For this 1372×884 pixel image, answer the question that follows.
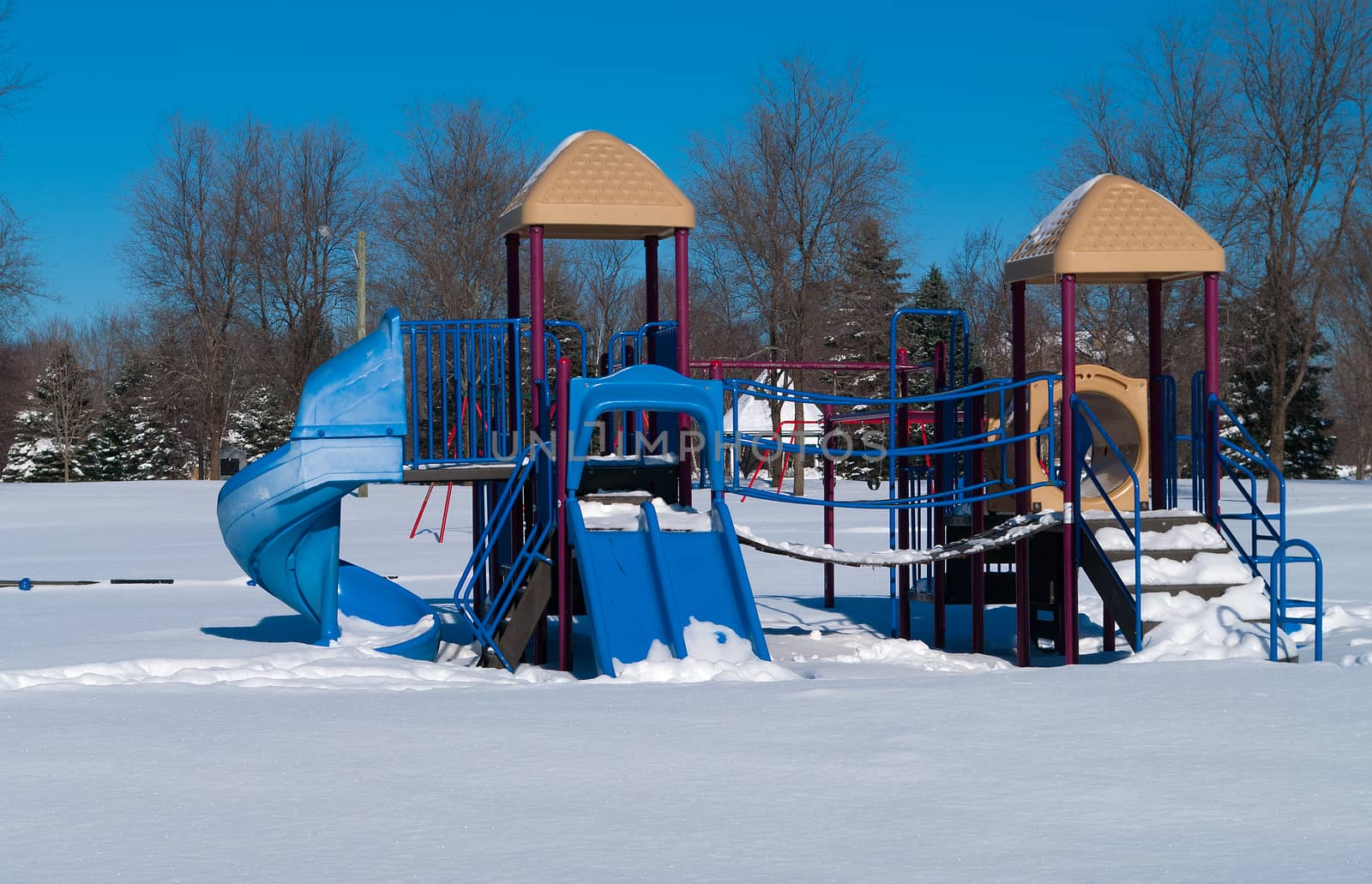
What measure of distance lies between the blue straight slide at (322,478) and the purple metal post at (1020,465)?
14.6 ft

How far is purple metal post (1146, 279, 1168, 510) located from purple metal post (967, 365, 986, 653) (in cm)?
146

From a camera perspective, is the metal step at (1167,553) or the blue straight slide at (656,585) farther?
the metal step at (1167,553)

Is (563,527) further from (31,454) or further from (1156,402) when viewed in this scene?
(31,454)

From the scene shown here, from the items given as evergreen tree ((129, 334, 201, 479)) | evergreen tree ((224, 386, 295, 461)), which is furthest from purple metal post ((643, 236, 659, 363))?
evergreen tree ((129, 334, 201, 479))

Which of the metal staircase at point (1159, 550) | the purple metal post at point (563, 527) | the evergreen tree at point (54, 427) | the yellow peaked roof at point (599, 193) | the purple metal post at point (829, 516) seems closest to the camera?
the metal staircase at point (1159, 550)

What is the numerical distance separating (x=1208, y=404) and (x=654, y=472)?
4.41m

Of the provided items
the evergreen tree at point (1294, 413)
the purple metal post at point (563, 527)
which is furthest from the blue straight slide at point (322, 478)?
the evergreen tree at point (1294, 413)

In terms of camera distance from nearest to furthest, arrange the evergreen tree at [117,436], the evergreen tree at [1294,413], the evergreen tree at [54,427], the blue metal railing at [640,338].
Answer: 1. the blue metal railing at [640,338]
2. the evergreen tree at [1294,413]
3. the evergreen tree at [117,436]
4. the evergreen tree at [54,427]

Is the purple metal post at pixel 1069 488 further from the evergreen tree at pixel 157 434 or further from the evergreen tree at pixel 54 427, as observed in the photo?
the evergreen tree at pixel 54 427

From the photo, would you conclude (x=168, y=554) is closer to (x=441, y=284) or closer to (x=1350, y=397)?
(x=441, y=284)

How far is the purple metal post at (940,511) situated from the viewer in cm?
1121

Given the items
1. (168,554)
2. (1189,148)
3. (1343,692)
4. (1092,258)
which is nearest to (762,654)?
(1343,692)

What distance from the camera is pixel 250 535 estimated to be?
9.79 metres

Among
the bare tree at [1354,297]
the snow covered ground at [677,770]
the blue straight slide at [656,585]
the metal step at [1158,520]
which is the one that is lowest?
the snow covered ground at [677,770]
